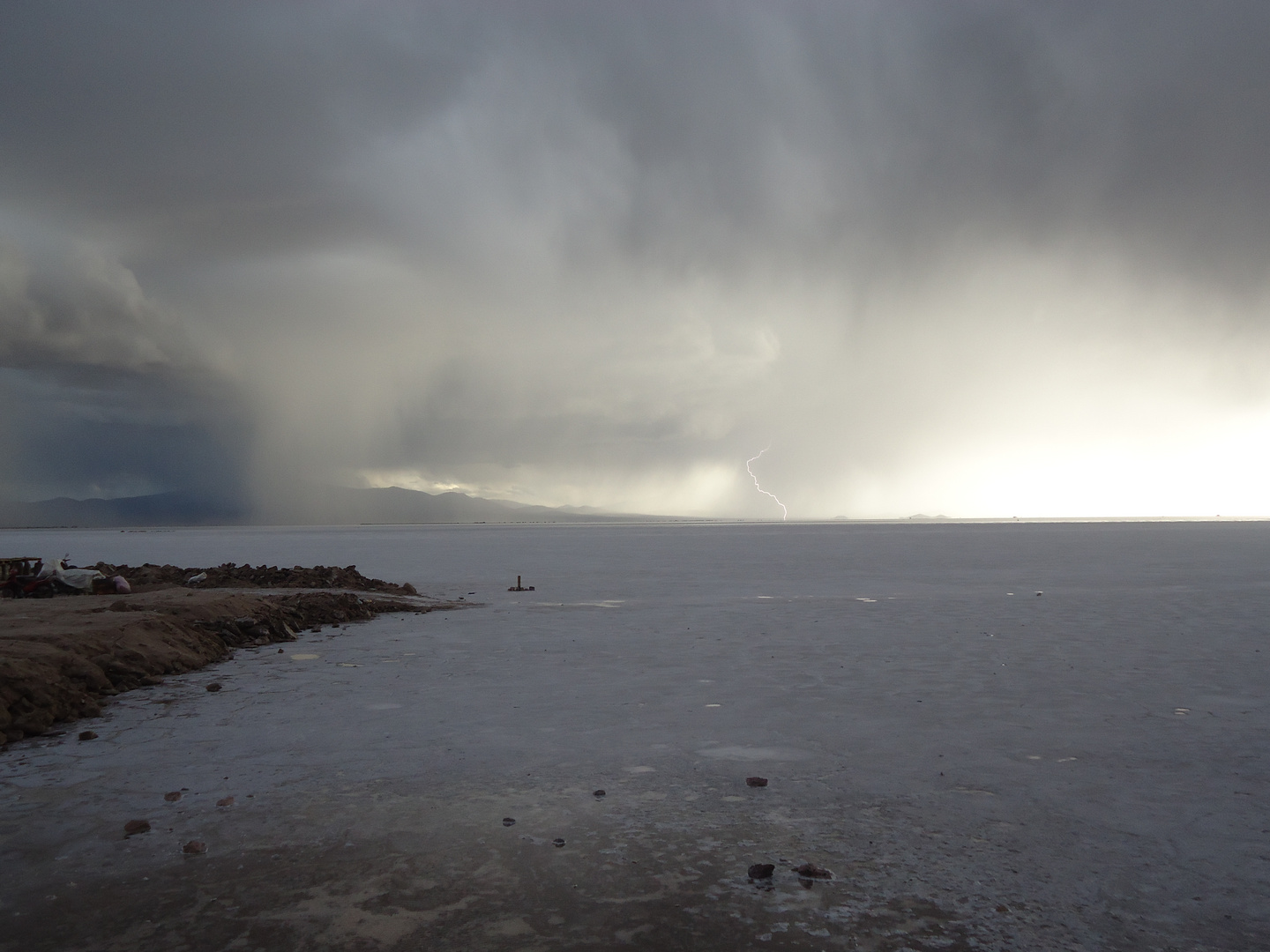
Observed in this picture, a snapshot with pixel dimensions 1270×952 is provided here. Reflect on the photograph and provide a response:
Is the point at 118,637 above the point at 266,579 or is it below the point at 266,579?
below

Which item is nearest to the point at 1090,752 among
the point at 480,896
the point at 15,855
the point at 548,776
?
the point at 548,776

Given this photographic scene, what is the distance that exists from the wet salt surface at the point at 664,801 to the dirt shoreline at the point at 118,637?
1.91ft

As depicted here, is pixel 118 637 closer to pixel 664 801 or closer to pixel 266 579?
pixel 664 801

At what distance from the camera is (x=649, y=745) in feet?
31.3

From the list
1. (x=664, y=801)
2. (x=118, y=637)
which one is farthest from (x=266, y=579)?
(x=664, y=801)

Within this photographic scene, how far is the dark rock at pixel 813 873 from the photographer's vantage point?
5.91m

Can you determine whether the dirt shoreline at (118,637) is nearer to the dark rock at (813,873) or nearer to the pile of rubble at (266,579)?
the pile of rubble at (266,579)

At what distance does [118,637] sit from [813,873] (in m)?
13.5

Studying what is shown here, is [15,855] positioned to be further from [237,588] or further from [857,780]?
[237,588]

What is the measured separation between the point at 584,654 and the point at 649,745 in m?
6.99

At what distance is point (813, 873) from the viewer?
5926 millimetres

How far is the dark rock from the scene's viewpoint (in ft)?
19.4

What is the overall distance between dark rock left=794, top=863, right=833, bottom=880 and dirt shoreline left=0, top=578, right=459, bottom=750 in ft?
30.6

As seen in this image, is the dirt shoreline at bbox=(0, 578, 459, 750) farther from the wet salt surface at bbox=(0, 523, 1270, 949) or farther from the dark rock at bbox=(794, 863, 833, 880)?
the dark rock at bbox=(794, 863, 833, 880)
